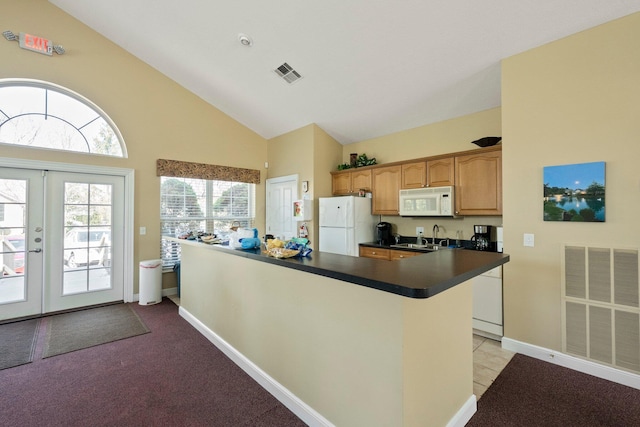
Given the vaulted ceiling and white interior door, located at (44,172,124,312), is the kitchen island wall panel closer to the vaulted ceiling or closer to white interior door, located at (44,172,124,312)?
the vaulted ceiling

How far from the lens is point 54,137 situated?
3.91m

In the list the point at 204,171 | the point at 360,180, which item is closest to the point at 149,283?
the point at 204,171

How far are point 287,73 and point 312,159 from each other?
55.8 inches

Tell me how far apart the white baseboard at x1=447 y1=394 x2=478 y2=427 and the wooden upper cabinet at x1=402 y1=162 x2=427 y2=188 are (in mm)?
2697

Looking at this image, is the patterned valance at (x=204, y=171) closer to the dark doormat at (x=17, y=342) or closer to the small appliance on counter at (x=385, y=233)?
the dark doormat at (x=17, y=342)

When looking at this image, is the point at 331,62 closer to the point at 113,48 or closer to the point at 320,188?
the point at 320,188

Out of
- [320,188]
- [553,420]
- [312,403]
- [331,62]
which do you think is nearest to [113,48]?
[331,62]

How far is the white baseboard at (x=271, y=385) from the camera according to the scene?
1.78 m

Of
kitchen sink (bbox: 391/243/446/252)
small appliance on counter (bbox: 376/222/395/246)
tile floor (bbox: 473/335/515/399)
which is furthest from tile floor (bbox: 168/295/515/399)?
small appliance on counter (bbox: 376/222/395/246)

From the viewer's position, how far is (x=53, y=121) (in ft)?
12.8

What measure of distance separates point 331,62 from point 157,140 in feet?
10.2

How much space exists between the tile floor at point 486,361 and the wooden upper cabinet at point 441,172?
1900 millimetres

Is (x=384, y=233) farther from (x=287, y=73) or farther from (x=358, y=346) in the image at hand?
(x=358, y=346)

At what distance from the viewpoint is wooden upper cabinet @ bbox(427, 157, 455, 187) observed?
3.69 meters
